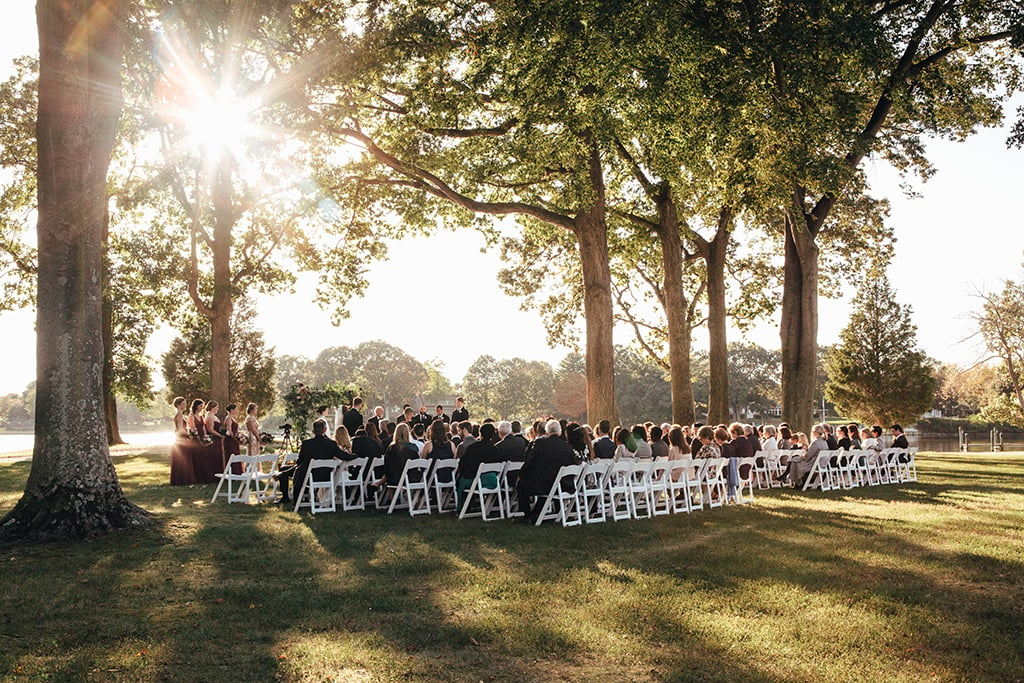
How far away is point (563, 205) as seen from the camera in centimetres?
2130

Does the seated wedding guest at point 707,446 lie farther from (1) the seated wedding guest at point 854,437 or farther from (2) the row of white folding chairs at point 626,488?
(1) the seated wedding guest at point 854,437

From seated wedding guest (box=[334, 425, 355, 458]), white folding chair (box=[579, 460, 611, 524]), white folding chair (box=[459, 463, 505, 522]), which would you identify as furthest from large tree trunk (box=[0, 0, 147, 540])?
white folding chair (box=[579, 460, 611, 524])

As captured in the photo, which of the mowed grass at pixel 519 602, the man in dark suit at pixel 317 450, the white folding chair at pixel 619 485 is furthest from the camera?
the man in dark suit at pixel 317 450

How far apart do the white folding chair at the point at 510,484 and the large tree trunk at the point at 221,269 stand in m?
14.9

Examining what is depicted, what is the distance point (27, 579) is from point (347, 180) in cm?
1707

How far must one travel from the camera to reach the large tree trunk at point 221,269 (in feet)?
80.4

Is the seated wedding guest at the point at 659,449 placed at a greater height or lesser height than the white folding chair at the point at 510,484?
greater

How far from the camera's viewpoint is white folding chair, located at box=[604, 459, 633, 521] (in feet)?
36.3

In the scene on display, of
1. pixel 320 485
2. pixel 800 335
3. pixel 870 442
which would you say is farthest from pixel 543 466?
pixel 800 335

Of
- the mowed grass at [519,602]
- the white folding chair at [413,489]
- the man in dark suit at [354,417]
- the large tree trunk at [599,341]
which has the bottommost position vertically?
the mowed grass at [519,602]

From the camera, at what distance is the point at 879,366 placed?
48.9 metres

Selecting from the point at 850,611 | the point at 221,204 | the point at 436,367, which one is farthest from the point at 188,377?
the point at 436,367

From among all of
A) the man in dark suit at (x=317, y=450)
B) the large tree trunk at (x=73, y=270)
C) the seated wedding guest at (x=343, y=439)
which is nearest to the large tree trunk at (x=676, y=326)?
the seated wedding guest at (x=343, y=439)

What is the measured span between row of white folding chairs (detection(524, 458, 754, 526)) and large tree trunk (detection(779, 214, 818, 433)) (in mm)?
9016
